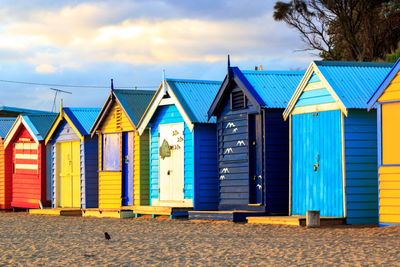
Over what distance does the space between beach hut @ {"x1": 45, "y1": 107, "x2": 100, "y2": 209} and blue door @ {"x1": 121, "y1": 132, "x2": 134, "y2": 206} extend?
6.75ft

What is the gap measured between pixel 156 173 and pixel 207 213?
154 inches

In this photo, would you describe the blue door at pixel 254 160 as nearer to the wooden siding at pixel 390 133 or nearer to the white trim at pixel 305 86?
the white trim at pixel 305 86

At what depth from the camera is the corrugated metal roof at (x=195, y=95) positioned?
21.9 metres

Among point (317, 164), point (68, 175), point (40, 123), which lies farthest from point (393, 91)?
point (40, 123)

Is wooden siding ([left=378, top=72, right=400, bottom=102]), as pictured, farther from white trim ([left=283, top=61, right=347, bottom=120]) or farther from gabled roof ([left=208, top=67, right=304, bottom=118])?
gabled roof ([left=208, top=67, right=304, bottom=118])

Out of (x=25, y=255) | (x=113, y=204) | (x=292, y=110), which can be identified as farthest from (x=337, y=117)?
(x=113, y=204)

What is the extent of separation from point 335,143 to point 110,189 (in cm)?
1026

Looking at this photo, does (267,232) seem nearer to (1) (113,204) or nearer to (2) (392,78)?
(2) (392,78)

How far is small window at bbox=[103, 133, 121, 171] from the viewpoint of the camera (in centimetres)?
2534

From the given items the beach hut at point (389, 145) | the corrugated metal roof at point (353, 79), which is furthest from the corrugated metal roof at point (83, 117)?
the beach hut at point (389, 145)

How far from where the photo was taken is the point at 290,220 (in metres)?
17.6

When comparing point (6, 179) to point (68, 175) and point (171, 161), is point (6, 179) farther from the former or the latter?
point (171, 161)

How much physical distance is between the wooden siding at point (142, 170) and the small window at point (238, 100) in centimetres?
441

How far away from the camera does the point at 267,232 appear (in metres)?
16.3
